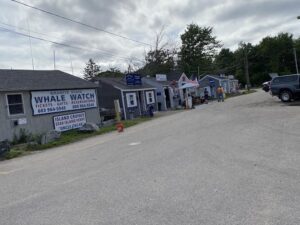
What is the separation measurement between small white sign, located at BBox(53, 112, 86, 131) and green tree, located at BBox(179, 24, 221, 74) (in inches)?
2335

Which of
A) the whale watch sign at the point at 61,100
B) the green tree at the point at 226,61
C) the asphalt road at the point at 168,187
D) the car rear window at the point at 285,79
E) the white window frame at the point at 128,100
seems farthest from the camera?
the green tree at the point at 226,61

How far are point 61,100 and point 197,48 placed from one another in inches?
2665

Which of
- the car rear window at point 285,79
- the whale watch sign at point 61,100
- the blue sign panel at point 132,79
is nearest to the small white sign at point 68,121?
the whale watch sign at point 61,100

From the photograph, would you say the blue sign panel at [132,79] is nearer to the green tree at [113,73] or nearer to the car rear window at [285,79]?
the car rear window at [285,79]

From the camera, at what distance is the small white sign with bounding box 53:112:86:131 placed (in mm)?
23562

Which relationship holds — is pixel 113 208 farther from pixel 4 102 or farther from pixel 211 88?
pixel 211 88

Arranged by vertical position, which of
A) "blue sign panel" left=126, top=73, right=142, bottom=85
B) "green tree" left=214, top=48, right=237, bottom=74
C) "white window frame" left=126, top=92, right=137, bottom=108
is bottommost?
"white window frame" left=126, top=92, right=137, bottom=108

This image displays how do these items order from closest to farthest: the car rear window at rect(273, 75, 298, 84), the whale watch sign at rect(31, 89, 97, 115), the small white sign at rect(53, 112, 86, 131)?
1. the whale watch sign at rect(31, 89, 97, 115)
2. the small white sign at rect(53, 112, 86, 131)
3. the car rear window at rect(273, 75, 298, 84)

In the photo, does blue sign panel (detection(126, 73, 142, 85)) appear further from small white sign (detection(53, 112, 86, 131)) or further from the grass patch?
the grass patch

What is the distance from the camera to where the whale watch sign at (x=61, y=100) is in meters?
22.3

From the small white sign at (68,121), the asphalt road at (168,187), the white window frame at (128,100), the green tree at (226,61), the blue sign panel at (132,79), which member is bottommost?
the asphalt road at (168,187)

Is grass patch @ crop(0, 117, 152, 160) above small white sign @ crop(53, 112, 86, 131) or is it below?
below

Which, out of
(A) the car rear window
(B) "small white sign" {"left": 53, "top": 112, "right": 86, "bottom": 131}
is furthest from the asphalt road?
(A) the car rear window

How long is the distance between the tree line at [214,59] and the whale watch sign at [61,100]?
38.4 meters
